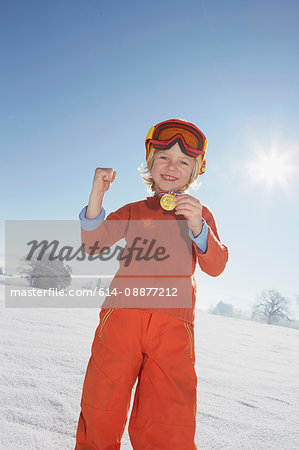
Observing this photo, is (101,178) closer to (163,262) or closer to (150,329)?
(163,262)

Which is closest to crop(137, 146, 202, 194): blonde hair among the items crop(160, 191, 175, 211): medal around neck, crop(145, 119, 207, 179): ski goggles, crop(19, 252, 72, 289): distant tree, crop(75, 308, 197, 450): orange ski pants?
crop(145, 119, 207, 179): ski goggles

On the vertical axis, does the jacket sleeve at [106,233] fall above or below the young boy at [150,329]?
above

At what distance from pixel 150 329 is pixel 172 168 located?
1.05m

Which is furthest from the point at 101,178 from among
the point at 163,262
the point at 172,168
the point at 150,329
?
the point at 150,329

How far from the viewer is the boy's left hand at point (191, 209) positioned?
62.5 inches

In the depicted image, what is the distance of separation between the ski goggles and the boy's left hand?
53cm

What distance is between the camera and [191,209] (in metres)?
1.58

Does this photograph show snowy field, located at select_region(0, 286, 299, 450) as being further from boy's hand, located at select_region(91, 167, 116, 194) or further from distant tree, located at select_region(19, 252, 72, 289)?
distant tree, located at select_region(19, 252, 72, 289)

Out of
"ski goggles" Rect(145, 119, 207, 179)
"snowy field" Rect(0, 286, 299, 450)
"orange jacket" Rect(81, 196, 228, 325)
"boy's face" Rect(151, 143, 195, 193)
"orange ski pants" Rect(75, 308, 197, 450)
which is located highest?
"ski goggles" Rect(145, 119, 207, 179)

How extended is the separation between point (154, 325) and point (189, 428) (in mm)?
516

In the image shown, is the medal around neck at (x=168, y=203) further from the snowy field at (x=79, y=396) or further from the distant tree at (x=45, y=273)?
the distant tree at (x=45, y=273)

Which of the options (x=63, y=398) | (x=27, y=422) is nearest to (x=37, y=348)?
(x=63, y=398)

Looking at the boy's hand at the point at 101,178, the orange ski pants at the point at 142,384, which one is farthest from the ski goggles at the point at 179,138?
the orange ski pants at the point at 142,384

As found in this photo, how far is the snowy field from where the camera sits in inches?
68.9
